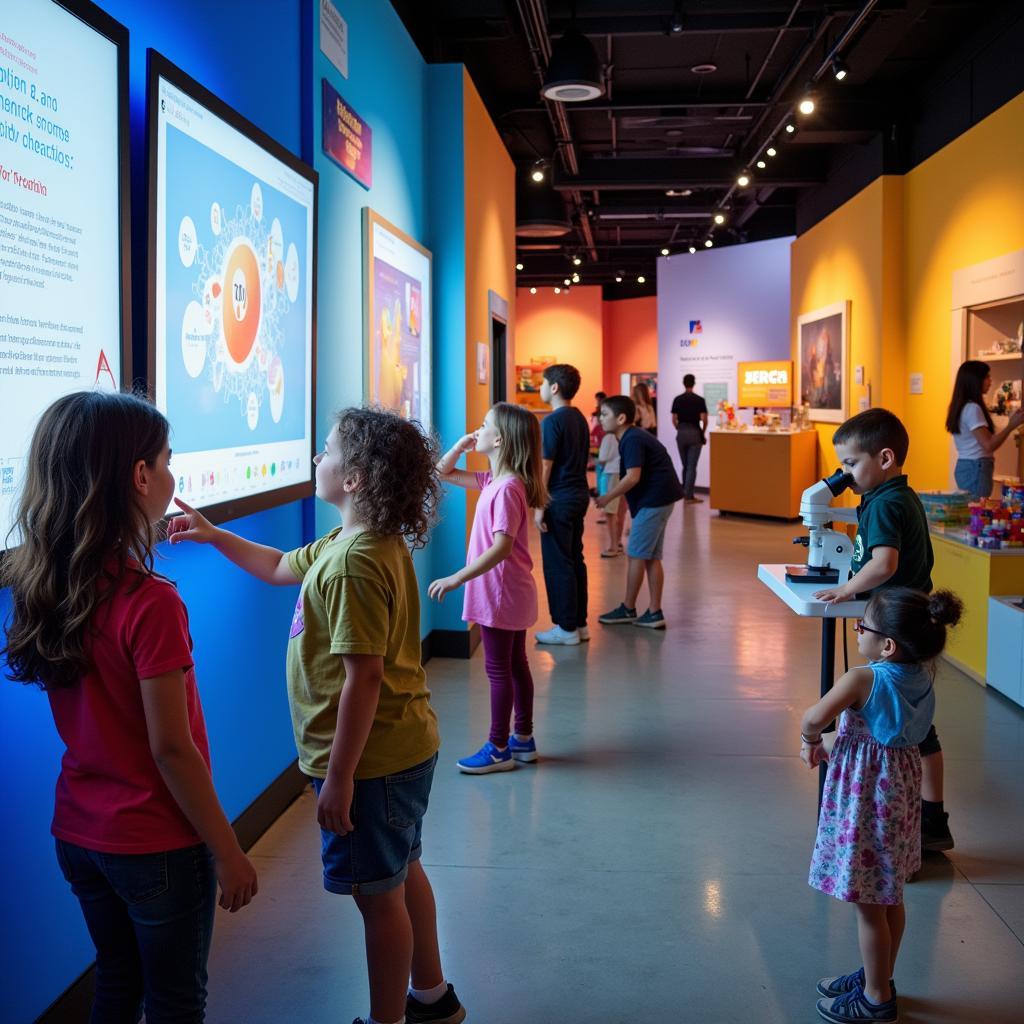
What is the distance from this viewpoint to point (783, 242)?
1658 centimetres

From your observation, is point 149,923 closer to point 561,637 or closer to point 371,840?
point 371,840

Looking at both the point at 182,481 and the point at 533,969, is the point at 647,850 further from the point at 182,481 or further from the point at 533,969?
the point at 182,481

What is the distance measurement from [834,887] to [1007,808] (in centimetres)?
175

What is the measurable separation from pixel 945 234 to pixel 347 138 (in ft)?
21.8

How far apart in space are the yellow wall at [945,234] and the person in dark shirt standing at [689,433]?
5.52m

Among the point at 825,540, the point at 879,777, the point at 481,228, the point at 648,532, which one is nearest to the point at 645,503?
the point at 648,532

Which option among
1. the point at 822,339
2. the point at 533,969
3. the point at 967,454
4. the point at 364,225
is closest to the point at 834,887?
the point at 533,969

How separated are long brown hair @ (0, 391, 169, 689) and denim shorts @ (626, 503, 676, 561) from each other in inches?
229

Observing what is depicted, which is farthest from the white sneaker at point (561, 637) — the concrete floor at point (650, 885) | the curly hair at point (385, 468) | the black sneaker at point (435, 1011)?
the curly hair at point (385, 468)

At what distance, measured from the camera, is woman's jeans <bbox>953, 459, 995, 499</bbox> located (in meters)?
7.60

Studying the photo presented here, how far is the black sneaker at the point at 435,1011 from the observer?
8.18 feet

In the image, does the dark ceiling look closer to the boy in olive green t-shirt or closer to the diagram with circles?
the diagram with circles

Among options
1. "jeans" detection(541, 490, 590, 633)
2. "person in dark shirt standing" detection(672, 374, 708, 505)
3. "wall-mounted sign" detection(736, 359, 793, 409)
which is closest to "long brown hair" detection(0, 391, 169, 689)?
"jeans" detection(541, 490, 590, 633)

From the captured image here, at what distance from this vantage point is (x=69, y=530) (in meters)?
1.62
